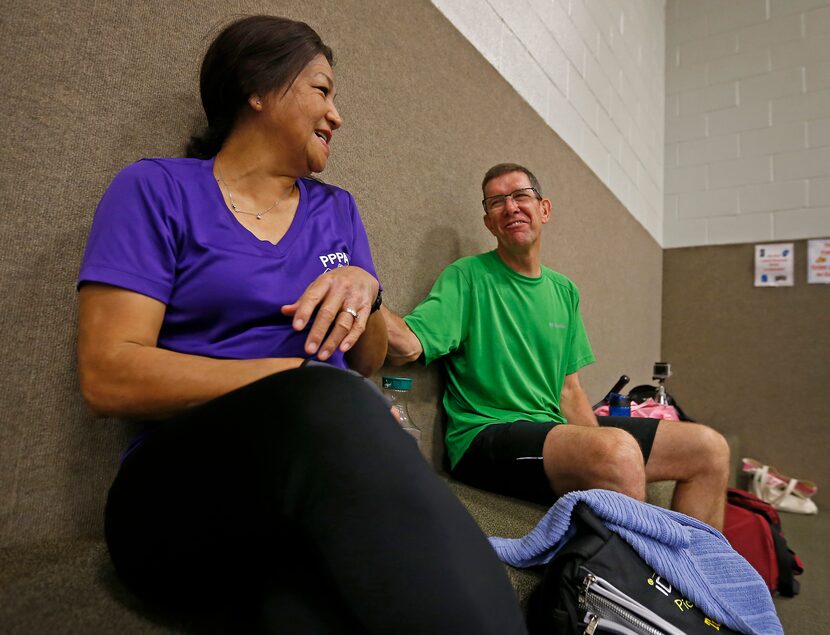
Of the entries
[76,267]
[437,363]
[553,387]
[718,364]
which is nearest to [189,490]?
[76,267]

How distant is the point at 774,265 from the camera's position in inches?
118

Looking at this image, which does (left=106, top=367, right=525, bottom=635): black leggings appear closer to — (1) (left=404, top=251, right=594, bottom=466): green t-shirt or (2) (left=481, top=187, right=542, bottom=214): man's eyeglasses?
(1) (left=404, top=251, right=594, bottom=466): green t-shirt

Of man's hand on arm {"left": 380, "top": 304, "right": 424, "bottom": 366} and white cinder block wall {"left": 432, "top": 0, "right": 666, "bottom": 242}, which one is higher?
white cinder block wall {"left": 432, "top": 0, "right": 666, "bottom": 242}

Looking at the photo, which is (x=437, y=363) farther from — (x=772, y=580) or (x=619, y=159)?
(x=619, y=159)

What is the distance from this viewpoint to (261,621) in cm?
51

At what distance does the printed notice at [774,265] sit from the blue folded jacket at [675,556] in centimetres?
260

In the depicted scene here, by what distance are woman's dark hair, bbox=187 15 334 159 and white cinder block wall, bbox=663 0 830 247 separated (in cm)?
311

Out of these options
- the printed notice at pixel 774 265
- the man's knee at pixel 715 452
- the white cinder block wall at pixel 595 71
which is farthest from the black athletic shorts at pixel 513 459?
the printed notice at pixel 774 265

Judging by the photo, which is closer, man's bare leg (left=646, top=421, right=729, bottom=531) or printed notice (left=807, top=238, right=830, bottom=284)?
man's bare leg (left=646, top=421, right=729, bottom=531)

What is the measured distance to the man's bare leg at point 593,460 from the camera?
1.06 m

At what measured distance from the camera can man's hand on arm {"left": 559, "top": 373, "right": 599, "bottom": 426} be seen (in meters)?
1.62

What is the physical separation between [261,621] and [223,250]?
470 millimetres

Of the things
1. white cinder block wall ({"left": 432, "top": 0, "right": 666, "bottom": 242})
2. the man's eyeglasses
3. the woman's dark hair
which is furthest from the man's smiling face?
the woman's dark hair

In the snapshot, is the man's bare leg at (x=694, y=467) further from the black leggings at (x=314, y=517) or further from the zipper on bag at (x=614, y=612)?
the black leggings at (x=314, y=517)
